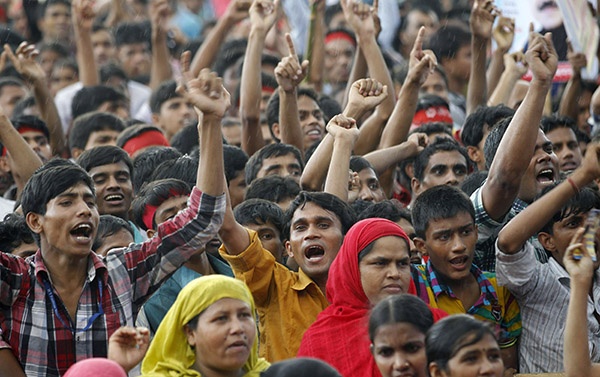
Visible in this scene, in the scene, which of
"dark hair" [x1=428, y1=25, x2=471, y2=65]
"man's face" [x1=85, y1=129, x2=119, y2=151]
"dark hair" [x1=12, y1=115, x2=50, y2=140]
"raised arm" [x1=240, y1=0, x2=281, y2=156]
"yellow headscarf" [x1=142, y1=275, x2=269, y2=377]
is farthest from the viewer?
"dark hair" [x1=428, y1=25, x2=471, y2=65]

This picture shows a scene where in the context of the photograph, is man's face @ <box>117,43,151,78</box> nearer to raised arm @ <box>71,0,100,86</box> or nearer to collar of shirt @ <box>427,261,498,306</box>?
raised arm @ <box>71,0,100,86</box>

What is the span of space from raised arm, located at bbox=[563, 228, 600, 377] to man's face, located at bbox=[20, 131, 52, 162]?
423 cm

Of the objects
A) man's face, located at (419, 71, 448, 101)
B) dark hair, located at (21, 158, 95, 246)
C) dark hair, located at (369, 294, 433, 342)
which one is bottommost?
dark hair, located at (369, 294, 433, 342)

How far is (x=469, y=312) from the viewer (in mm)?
5895

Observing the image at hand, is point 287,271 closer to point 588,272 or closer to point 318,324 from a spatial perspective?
point 318,324

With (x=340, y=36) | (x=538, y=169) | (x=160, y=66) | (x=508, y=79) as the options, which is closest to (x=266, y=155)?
(x=538, y=169)

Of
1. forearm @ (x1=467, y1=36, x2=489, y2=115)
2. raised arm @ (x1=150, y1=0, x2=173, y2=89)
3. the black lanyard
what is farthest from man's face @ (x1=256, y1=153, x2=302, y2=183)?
raised arm @ (x1=150, y1=0, x2=173, y2=89)

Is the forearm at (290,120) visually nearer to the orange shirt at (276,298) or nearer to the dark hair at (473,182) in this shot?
the dark hair at (473,182)

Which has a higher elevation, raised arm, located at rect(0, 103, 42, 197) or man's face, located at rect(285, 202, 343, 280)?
raised arm, located at rect(0, 103, 42, 197)

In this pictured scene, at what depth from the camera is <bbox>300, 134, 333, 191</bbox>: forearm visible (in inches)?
264

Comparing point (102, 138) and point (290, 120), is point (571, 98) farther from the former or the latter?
point (102, 138)

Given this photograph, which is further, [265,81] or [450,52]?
[450,52]

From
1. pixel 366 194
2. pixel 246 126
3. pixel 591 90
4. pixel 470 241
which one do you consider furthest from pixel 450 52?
pixel 470 241

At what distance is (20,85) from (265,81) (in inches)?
83.6
